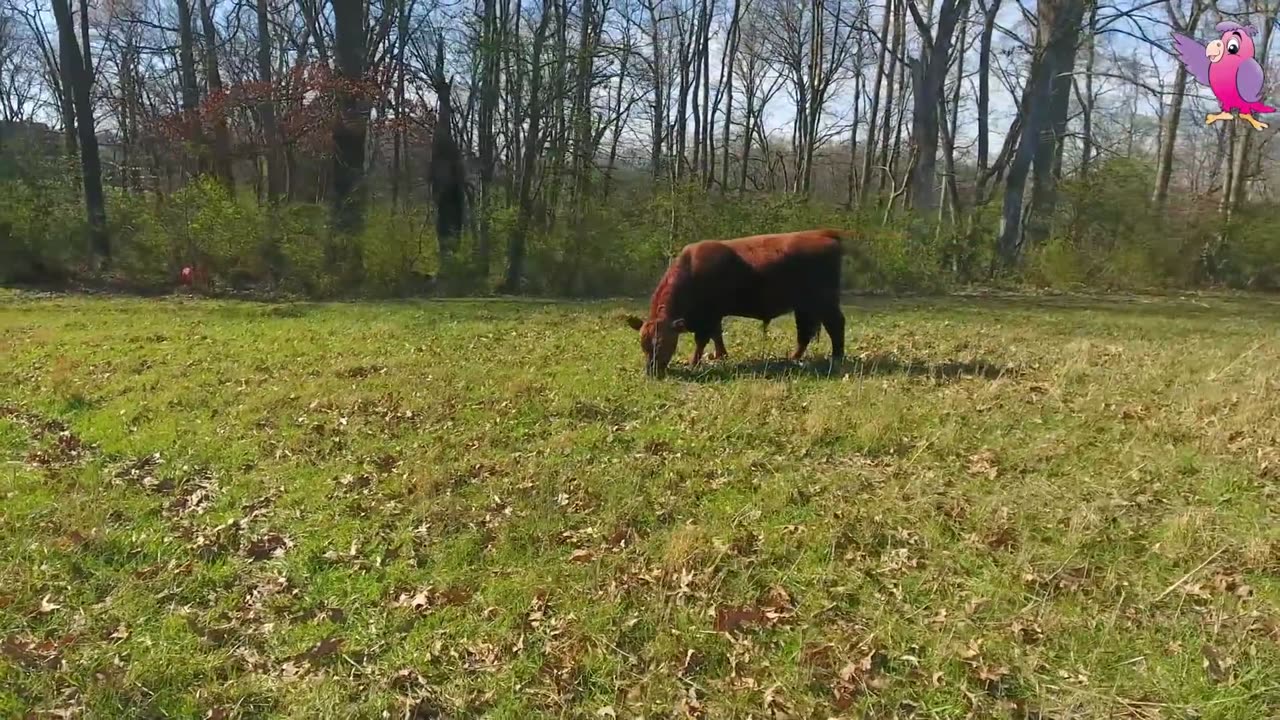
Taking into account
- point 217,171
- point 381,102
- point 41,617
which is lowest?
point 41,617

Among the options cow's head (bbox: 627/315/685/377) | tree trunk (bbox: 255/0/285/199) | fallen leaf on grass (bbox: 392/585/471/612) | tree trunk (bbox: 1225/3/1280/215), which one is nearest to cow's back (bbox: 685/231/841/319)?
cow's head (bbox: 627/315/685/377)

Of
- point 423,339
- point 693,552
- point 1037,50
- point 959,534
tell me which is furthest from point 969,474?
point 1037,50

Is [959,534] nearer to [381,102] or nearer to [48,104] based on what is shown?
[381,102]

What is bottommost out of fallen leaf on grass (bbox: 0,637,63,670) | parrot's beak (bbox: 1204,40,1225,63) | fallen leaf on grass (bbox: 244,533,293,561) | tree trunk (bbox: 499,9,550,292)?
fallen leaf on grass (bbox: 0,637,63,670)

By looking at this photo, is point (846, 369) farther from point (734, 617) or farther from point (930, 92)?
point (930, 92)

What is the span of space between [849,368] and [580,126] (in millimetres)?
16804

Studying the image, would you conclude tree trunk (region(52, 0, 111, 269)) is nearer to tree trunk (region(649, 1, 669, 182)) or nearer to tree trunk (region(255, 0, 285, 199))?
tree trunk (region(255, 0, 285, 199))

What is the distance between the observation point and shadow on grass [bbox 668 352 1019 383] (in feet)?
30.7

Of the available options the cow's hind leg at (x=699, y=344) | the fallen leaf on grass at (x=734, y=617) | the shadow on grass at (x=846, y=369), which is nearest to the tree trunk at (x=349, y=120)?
the cow's hind leg at (x=699, y=344)

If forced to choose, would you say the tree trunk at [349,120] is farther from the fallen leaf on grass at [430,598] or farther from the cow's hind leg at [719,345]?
the fallen leaf on grass at [430,598]

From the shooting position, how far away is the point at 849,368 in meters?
9.83

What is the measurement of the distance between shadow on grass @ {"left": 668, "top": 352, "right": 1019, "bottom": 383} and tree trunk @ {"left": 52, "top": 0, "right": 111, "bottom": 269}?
1858 centimetres

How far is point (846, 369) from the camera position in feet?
32.1

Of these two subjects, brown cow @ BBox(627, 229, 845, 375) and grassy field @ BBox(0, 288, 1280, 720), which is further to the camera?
brown cow @ BBox(627, 229, 845, 375)
